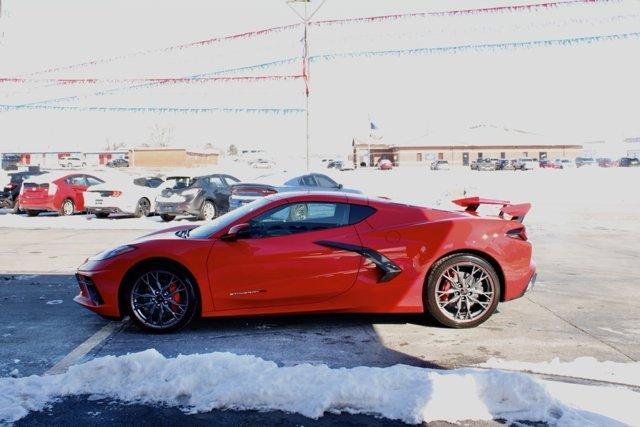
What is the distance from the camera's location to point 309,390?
160 inches

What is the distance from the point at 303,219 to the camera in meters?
5.88

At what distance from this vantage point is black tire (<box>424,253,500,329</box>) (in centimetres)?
582

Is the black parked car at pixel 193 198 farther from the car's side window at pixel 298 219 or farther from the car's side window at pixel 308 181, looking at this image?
the car's side window at pixel 298 219

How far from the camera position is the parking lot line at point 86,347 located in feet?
15.5

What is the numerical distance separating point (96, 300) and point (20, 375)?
1.32m

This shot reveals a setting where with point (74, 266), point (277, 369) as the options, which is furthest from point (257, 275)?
point (74, 266)

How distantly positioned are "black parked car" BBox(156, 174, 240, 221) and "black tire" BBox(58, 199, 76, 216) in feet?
12.3

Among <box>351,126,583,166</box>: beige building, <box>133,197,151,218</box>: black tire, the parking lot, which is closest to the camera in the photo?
the parking lot

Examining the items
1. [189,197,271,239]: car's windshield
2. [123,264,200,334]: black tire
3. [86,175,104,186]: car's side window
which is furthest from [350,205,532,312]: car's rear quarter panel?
[86,175,104,186]: car's side window

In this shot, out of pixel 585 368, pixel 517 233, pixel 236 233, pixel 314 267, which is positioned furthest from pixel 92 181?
pixel 585 368

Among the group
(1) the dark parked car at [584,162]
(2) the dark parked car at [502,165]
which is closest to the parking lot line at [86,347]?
(2) the dark parked car at [502,165]

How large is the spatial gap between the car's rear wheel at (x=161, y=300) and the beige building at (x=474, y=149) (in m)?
88.4

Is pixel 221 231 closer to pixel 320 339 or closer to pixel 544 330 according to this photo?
pixel 320 339

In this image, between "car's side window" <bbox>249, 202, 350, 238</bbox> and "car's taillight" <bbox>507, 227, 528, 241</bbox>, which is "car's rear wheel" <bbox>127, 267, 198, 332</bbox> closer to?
"car's side window" <bbox>249, 202, 350, 238</bbox>
